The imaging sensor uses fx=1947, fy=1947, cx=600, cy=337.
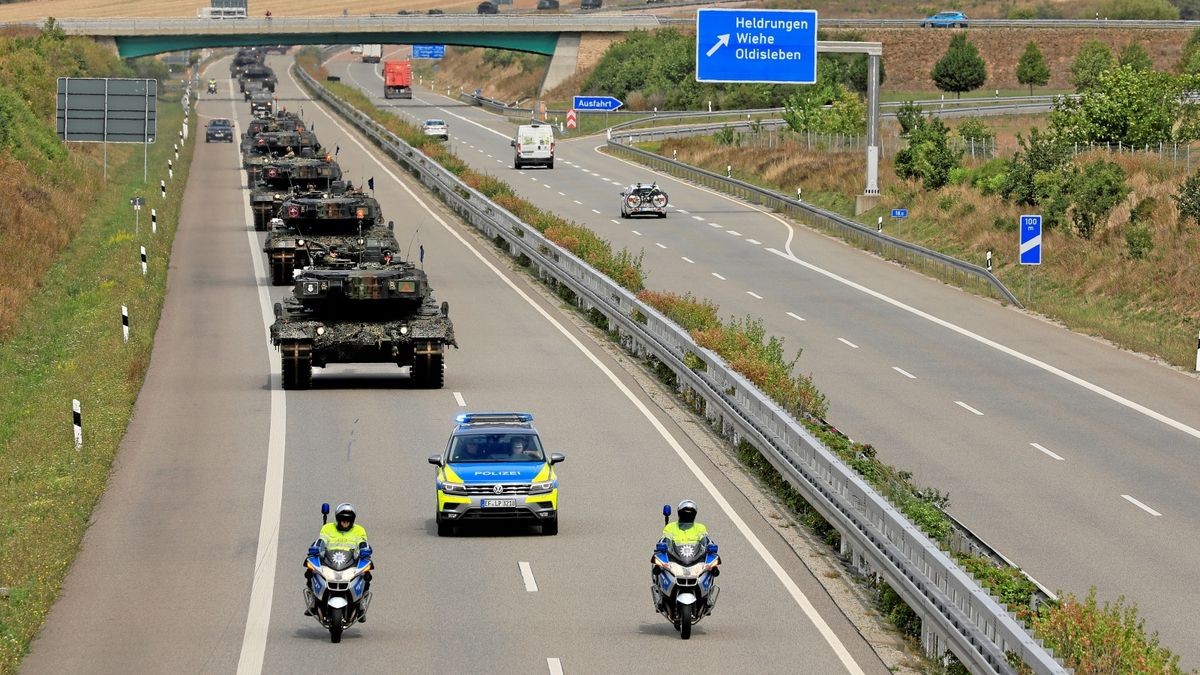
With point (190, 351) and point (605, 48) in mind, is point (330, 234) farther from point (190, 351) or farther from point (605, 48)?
point (605, 48)

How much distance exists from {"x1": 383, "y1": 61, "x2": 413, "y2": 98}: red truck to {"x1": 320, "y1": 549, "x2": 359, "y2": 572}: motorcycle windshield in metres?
142

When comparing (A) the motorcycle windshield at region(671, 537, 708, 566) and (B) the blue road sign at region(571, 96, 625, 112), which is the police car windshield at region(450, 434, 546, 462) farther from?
(B) the blue road sign at region(571, 96, 625, 112)

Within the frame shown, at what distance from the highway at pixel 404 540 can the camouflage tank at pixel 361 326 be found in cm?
58

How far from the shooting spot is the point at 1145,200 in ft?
189

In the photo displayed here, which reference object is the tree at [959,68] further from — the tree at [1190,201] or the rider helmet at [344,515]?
the rider helmet at [344,515]

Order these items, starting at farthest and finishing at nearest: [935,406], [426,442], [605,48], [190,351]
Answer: [605,48] < [190,351] < [935,406] < [426,442]

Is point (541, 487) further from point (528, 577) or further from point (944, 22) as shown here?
point (944, 22)

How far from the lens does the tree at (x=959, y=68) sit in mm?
142750

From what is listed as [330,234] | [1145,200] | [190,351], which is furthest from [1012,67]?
[190,351]

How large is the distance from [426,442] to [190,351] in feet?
40.4

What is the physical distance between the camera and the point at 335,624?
715 inches

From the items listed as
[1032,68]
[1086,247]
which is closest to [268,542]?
[1086,247]

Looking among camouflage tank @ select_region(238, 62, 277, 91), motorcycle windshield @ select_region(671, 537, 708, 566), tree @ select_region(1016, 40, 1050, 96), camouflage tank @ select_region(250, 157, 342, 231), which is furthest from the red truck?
motorcycle windshield @ select_region(671, 537, 708, 566)

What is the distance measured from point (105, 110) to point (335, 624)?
5662 cm
